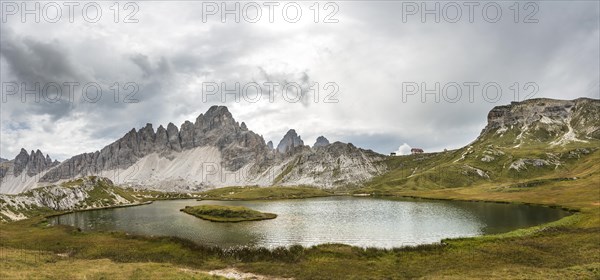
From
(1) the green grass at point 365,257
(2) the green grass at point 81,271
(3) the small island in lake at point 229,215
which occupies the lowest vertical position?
(3) the small island in lake at point 229,215

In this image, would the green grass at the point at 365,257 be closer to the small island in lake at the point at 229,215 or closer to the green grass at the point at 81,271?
the green grass at the point at 81,271

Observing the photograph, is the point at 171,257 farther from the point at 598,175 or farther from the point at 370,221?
the point at 598,175

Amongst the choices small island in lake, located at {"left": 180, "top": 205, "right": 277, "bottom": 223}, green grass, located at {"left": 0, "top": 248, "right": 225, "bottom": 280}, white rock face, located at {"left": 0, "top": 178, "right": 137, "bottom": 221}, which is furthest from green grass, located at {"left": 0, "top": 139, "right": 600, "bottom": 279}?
white rock face, located at {"left": 0, "top": 178, "right": 137, "bottom": 221}

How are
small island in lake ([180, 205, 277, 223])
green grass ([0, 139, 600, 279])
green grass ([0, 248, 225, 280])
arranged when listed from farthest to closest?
small island in lake ([180, 205, 277, 223]) → green grass ([0, 139, 600, 279]) → green grass ([0, 248, 225, 280])

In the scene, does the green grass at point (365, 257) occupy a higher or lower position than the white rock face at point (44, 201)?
higher

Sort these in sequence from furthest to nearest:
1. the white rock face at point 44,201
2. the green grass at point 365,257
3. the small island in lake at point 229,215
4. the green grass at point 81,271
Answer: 1. the white rock face at point 44,201
2. the small island in lake at point 229,215
3. the green grass at point 365,257
4. the green grass at point 81,271

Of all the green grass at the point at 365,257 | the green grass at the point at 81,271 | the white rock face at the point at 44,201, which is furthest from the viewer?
the white rock face at the point at 44,201

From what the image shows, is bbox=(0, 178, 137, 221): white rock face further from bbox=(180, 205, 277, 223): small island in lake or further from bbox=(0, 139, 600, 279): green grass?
bbox=(180, 205, 277, 223): small island in lake

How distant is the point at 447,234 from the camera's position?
78.8 metres

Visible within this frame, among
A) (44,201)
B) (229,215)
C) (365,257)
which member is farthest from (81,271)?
(44,201)

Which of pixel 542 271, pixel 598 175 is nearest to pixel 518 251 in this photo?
pixel 542 271

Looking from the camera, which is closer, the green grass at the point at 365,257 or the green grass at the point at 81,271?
the green grass at the point at 81,271

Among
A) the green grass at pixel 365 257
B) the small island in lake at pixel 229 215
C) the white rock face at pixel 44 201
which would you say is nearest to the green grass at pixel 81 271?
the green grass at pixel 365 257

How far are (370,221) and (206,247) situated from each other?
180 ft
